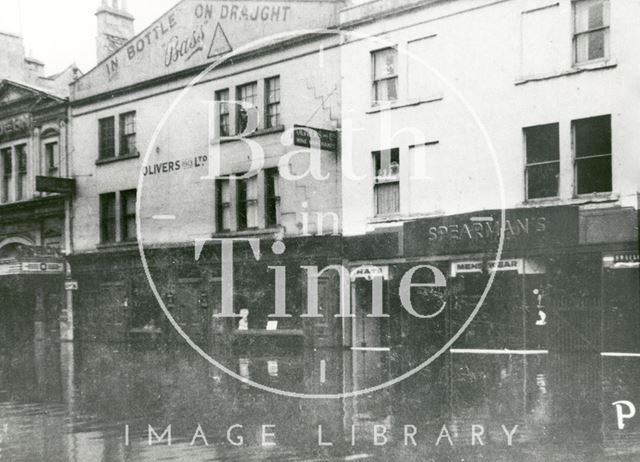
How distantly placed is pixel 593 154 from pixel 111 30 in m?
18.9

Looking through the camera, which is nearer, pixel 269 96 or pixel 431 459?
pixel 431 459

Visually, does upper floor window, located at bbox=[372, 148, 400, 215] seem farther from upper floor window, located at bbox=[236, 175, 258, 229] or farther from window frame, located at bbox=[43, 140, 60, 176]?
window frame, located at bbox=[43, 140, 60, 176]

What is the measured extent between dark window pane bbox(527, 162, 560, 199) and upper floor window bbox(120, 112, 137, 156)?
1453 cm

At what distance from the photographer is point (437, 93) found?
790 inches

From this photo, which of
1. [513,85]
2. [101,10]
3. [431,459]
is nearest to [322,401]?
[431,459]

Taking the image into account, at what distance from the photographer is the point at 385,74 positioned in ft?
69.4

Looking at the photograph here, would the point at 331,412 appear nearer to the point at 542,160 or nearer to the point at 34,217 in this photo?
the point at 542,160

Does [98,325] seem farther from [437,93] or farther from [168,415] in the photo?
[168,415]

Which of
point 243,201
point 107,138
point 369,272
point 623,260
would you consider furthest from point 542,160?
point 107,138

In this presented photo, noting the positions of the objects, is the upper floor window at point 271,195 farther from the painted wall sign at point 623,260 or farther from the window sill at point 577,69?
the painted wall sign at point 623,260

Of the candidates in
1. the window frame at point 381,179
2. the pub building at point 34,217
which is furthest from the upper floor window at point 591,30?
the pub building at point 34,217

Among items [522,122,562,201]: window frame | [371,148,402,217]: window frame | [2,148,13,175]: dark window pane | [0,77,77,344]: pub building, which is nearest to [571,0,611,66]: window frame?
[522,122,562,201]: window frame

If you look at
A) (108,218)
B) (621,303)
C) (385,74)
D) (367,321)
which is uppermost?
(385,74)

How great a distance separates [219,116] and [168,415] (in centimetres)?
1500
